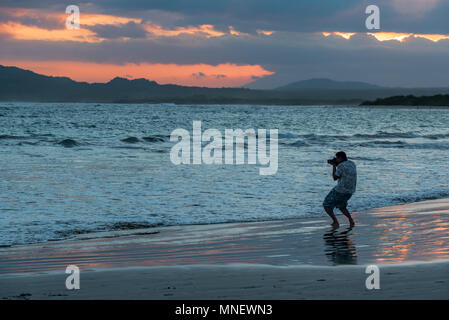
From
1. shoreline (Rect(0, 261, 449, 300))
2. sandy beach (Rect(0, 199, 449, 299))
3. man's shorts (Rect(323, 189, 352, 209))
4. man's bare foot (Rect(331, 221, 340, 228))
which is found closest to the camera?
shoreline (Rect(0, 261, 449, 300))

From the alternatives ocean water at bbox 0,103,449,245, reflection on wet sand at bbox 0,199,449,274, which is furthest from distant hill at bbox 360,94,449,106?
reflection on wet sand at bbox 0,199,449,274

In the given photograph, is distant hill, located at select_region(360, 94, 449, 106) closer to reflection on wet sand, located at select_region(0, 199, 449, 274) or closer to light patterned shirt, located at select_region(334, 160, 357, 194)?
light patterned shirt, located at select_region(334, 160, 357, 194)

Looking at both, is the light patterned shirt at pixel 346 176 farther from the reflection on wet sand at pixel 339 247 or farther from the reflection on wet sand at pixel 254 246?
the reflection on wet sand at pixel 339 247

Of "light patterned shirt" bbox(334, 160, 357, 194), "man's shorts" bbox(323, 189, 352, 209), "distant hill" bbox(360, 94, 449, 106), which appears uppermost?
"distant hill" bbox(360, 94, 449, 106)

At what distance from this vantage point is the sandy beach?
17.4 ft

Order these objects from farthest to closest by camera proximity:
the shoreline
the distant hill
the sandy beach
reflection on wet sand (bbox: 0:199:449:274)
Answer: the distant hill, reflection on wet sand (bbox: 0:199:449:274), the sandy beach, the shoreline

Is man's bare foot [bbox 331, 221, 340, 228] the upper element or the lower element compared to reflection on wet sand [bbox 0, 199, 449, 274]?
lower

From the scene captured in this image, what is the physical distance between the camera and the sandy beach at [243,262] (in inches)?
209

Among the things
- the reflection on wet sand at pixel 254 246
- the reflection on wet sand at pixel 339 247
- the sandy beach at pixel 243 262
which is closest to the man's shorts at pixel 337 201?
the reflection on wet sand at pixel 254 246

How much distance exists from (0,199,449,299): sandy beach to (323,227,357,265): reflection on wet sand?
0.01m

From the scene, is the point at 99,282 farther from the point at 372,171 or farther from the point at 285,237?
the point at 372,171

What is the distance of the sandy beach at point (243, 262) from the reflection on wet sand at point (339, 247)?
0.04 feet
